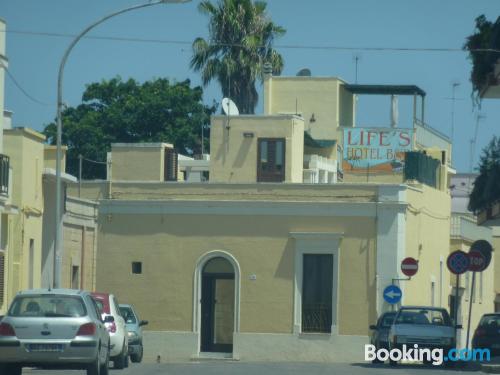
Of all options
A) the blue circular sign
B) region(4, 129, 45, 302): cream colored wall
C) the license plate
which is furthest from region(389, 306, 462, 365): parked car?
the license plate

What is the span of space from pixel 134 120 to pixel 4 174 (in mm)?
40194

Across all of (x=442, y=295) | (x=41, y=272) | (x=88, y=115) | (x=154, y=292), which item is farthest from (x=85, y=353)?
(x=88, y=115)

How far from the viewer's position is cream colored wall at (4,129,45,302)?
4197cm

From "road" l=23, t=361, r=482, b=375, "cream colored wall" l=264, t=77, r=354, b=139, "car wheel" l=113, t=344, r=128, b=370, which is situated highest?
"cream colored wall" l=264, t=77, r=354, b=139

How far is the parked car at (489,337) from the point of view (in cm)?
3884

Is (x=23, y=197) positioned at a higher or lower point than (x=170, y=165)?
lower

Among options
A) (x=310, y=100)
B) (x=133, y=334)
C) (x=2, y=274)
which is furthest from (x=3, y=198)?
(x=310, y=100)

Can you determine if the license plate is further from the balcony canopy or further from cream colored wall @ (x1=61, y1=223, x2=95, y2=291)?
the balcony canopy

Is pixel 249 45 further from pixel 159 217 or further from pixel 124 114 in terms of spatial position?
pixel 159 217

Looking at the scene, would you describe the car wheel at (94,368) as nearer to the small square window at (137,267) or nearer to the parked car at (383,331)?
the parked car at (383,331)

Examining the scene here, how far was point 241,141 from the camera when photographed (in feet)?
188

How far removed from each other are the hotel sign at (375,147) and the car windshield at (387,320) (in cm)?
2614

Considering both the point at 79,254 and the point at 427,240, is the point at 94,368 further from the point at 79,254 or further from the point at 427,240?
the point at 427,240

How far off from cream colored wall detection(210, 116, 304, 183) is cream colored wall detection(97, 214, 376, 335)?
20.4ft
